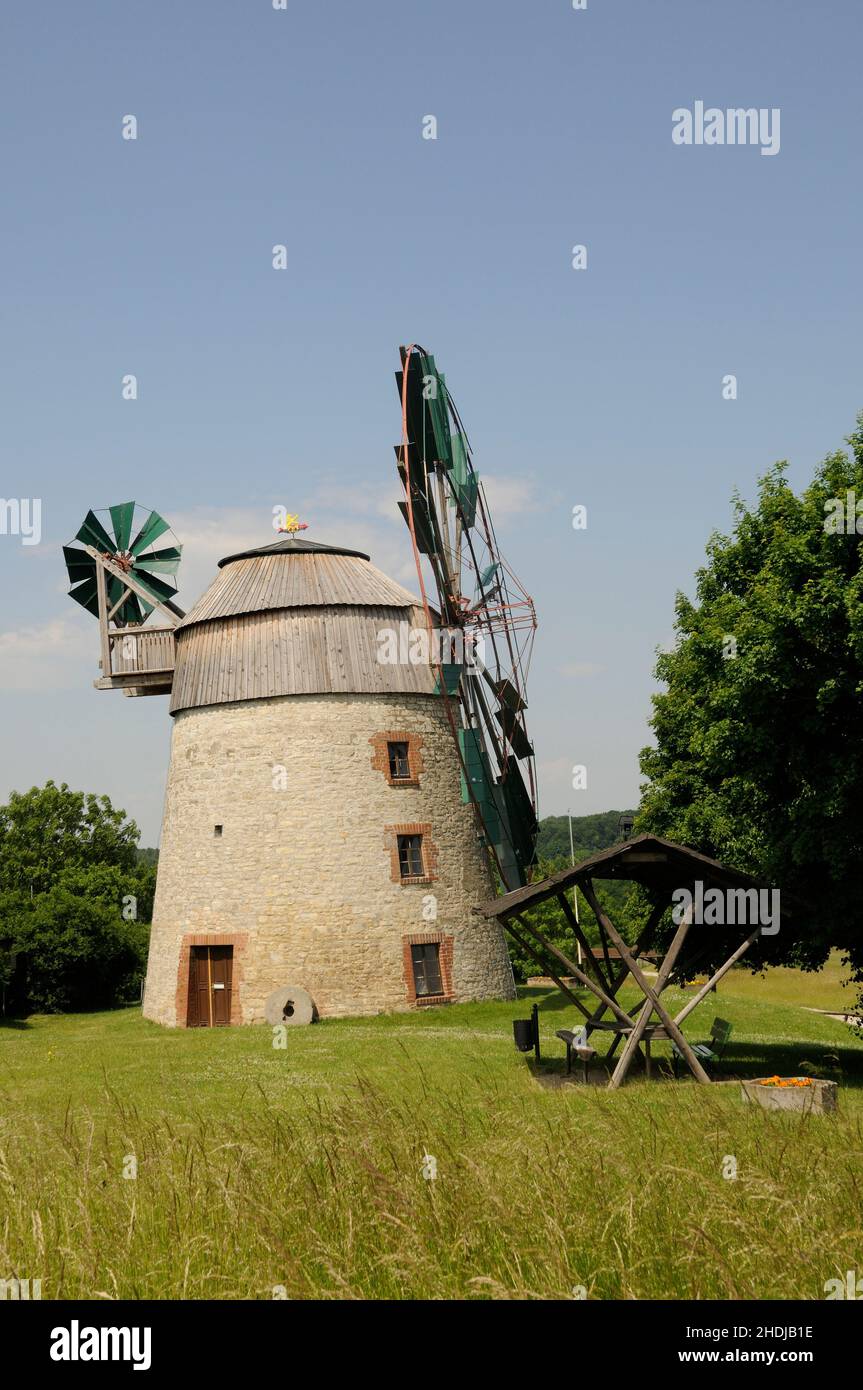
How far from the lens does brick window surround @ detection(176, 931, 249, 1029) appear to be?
88.8 feet

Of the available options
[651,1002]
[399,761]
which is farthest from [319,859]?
[651,1002]

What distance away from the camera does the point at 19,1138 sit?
7531 millimetres

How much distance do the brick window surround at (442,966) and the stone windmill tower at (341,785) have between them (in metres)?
0.04

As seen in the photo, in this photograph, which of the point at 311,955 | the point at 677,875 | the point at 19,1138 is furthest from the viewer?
the point at 311,955

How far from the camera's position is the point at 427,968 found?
27.7m

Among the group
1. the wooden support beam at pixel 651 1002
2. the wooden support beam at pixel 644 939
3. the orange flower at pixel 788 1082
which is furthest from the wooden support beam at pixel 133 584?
the orange flower at pixel 788 1082

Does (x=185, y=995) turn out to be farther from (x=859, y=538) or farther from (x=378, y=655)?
(x=859, y=538)

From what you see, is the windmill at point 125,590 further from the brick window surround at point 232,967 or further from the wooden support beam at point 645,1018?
the wooden support beam at point 645,1018

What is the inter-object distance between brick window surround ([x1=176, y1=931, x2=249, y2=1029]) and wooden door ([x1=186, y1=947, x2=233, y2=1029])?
0.12 metres

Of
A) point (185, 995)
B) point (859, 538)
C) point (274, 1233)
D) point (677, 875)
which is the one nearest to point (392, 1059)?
point (677, 875)

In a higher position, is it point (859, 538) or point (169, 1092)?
point (859, 538)

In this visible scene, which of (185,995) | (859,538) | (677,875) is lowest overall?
(185,995)

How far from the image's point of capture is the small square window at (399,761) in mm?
28328
